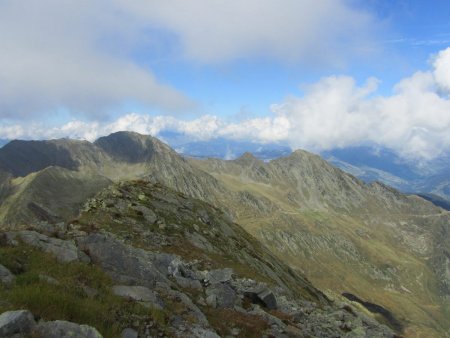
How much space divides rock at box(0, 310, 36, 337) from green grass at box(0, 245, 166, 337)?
1.17 metres

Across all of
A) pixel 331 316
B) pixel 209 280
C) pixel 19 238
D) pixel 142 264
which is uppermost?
pixel 19 238

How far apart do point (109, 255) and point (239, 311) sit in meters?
7.74

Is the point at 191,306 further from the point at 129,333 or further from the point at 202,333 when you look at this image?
the point at 129,333

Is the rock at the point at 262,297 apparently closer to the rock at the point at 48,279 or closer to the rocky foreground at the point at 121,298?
the rocky foreground at the point at 121,298

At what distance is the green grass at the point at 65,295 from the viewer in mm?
13156

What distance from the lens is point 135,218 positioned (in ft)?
161

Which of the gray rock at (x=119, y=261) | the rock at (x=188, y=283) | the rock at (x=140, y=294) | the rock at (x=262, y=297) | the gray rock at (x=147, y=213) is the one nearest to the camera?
the rock at (x=140, y=294)

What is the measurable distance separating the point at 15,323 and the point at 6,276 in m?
5.51

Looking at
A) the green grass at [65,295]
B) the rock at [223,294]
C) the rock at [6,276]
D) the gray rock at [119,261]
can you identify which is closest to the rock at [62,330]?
the green grass at [65,295]

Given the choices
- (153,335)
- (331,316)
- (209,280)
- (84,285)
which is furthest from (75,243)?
(331,316)

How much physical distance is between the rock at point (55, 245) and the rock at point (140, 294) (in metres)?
3.60

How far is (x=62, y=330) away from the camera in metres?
11.6

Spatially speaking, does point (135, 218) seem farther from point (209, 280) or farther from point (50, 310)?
point (50, 310)

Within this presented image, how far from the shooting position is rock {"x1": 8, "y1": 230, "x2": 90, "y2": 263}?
20380 millimetres
